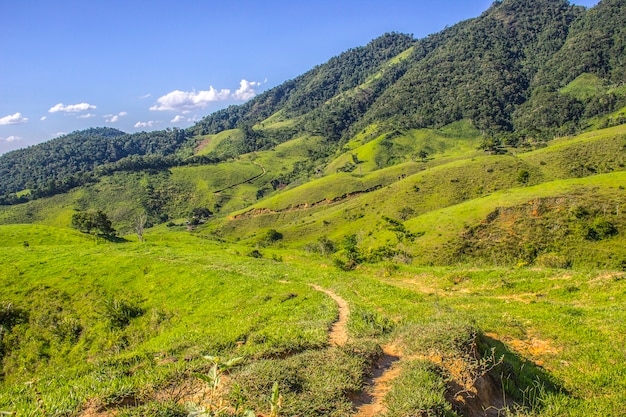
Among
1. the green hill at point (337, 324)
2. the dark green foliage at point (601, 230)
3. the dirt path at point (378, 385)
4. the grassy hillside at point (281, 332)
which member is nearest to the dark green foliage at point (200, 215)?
the green hill at point (337, 324)

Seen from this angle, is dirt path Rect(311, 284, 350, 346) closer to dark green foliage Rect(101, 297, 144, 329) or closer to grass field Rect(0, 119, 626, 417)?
grass field Rect(0, 119, 626, 417)

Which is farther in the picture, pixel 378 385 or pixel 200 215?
pixel 200 215

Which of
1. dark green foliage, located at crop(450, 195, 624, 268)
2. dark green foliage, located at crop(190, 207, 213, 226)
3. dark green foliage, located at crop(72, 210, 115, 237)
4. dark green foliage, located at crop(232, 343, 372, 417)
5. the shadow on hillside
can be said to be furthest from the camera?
dark green foliage, located at crop(190, 207, 213, 226)

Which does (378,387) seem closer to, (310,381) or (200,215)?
(310,381)

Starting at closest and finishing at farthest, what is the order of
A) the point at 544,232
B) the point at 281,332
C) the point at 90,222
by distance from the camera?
1. the point at 281,332
2. the point at 544,232
3. the point at 90,222

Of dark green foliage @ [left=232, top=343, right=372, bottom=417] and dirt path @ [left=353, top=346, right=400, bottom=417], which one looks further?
dirt path @ [left=353, top=346, right=400, bottom=417]

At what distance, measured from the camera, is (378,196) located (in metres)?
113

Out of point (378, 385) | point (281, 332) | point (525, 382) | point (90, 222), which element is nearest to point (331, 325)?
point (281, 332)

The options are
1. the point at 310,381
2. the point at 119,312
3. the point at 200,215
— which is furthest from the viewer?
the point at 200,215

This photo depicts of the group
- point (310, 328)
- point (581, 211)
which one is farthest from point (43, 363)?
point (581, 211)

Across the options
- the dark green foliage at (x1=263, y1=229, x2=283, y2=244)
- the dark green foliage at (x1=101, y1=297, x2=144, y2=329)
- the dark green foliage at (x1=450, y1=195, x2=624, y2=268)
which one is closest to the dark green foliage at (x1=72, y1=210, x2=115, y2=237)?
the dark green foliage at (x1=263, y1=229, x2=283, y2=244)

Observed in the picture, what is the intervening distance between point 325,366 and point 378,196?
107604 millimetres

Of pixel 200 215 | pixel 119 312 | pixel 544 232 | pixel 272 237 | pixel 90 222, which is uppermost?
pixel 90 222

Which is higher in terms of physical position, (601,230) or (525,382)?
(525,382)
